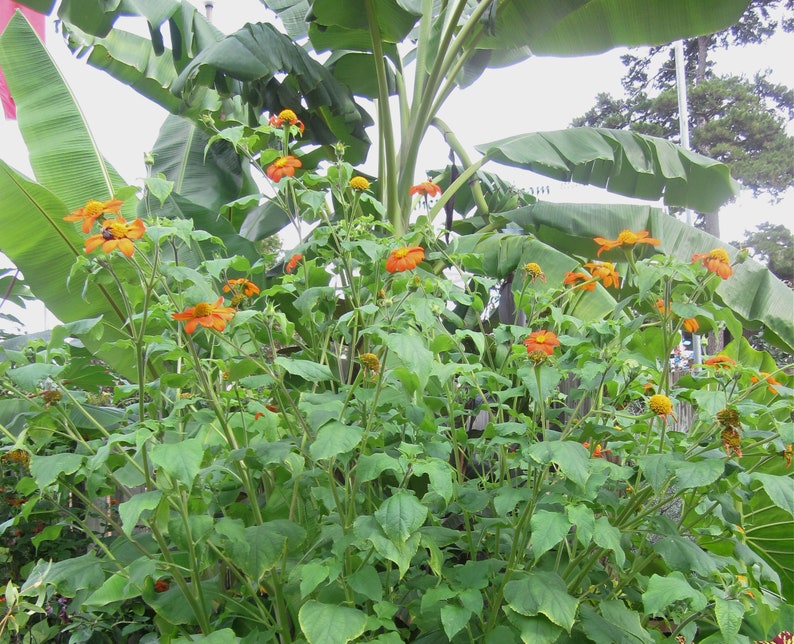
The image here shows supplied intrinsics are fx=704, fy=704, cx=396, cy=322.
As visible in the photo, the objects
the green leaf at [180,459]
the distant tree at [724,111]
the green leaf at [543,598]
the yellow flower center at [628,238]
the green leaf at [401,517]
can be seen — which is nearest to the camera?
the green leaf at [180,459]

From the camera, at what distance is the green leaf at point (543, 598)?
1.41m

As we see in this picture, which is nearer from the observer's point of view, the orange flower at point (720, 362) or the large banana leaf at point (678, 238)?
the orange flower at point (720, 362)

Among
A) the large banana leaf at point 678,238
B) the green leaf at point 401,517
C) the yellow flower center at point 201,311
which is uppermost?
the yellow flower center at point 201,311

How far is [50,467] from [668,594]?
1209 mm

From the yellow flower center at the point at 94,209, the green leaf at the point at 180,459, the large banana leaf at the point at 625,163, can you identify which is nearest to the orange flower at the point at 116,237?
the yellow flower center at the point at 94,209

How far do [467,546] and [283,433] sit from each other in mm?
572

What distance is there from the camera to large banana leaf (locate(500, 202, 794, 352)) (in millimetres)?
3527

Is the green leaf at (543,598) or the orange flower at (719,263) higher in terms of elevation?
the orange flower at (719,263)

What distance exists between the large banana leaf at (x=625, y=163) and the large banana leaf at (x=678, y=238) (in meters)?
0.36

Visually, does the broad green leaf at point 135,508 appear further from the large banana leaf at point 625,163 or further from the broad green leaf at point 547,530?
the large banana leaf at point 625,163

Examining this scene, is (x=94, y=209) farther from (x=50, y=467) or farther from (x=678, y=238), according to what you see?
(x=678, y=238)

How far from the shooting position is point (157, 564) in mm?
1555

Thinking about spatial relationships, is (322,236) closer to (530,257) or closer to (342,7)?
(530,257)

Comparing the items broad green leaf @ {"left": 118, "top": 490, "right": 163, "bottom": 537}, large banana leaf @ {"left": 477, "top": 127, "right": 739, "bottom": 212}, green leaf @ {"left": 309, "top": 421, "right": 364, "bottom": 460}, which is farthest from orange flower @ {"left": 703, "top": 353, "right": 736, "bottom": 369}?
large banana leaf @ {"left": 477, "top": 127, "right": 739, "bottom": 212}
